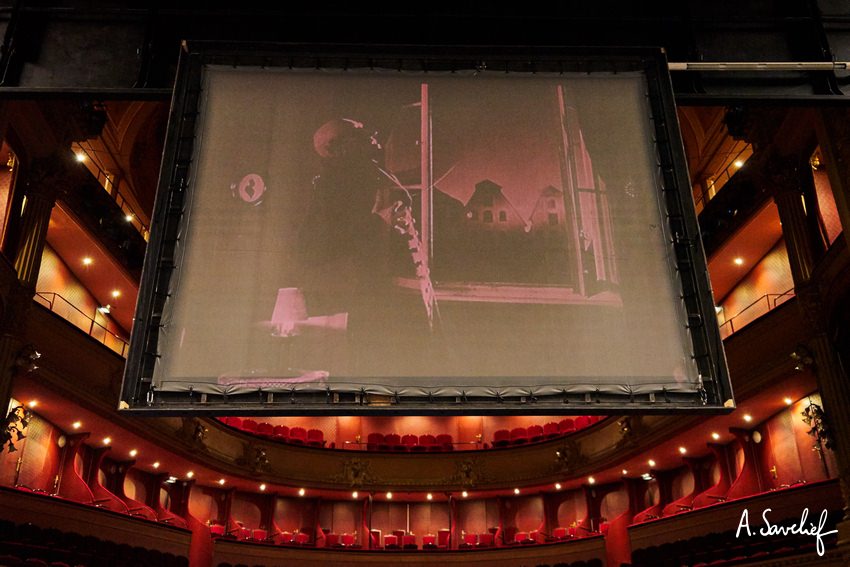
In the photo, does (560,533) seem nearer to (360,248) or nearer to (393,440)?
(393,440)

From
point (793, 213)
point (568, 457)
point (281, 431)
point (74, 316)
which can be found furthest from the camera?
point (281, 431)

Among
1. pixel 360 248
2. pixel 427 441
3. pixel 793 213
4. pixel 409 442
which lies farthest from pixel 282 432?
pixel 360 248

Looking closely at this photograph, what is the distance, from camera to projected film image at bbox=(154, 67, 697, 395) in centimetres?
470

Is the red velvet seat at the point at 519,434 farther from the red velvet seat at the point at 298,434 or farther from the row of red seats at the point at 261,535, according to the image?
the row of red seats at the point at 261,535

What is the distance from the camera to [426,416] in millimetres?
5977

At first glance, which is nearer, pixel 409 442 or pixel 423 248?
pixel 423 248

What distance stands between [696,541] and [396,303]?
511 inches

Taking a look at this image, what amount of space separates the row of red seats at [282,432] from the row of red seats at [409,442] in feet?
6.02

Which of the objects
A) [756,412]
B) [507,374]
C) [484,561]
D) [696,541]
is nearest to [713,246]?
[756,412]

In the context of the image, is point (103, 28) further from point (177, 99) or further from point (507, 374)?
point (507, 374)

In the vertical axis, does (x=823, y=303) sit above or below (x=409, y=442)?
below

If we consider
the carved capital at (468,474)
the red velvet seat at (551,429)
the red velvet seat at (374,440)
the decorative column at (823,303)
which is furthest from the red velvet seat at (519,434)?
the decorative column at (823,303)
